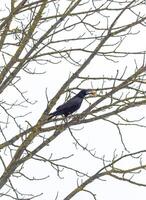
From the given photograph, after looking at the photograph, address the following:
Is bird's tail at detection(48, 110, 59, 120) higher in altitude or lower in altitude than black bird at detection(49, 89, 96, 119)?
lower

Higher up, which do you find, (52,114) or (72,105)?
(72,105)

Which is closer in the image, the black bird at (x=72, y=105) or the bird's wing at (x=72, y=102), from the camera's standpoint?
the black bird at (x=72, y=105)

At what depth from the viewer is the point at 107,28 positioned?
7461 mm

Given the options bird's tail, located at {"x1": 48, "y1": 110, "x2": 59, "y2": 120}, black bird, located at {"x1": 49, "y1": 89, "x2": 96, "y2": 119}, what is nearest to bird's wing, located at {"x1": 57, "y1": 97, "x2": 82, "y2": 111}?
black bird, located at {"x1": 49, "y1": 89, "x2": 96, "y2": 119}

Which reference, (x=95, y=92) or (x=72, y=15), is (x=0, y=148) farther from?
(x=72, y=15)

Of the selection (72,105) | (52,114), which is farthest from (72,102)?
(52,114)

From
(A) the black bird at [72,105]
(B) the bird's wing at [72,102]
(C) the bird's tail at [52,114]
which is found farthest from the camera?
(B) the bird's wing at [72,102]

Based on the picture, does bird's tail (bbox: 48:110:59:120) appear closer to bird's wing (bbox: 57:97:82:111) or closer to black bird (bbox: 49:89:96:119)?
black bird (bbox: 49:89:96:119)

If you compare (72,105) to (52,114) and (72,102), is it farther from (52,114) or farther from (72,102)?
(52,114)

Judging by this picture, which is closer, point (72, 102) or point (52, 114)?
point (52, 114)

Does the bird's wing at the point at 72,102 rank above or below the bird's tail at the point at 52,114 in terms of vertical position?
above

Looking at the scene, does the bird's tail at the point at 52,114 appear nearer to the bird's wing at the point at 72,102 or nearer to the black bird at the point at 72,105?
the black bird at the point at 72,105

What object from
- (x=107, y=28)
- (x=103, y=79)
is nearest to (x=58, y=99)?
(x=103, y=79)

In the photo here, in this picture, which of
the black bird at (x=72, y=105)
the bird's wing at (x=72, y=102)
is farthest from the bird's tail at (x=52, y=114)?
the bird's wing at (x=72, y=102)
